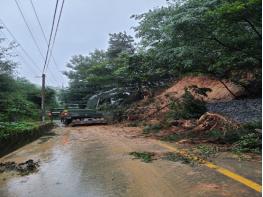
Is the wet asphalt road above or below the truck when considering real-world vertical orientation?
below

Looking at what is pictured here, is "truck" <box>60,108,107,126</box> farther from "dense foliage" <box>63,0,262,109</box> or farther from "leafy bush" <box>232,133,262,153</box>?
"leafy bush" <box>232,133,262,153</box>

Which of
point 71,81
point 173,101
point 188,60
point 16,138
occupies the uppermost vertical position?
point 71,81

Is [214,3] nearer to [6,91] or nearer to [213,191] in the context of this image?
[213,191]

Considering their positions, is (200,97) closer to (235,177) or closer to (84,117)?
(84,117)

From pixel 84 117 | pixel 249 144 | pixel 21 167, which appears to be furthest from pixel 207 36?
pixel 84 117

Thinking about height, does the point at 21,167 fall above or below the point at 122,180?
above

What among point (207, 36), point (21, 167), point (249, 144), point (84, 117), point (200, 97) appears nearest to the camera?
point (21, 167)

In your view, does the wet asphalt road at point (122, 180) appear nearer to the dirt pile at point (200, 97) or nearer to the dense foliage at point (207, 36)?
the dense foliage at point (207, 36)

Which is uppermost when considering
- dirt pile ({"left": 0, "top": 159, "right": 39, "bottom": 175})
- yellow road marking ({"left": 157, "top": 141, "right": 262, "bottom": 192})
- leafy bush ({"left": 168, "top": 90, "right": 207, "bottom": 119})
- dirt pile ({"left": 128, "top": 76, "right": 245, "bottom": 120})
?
dirt pile ({"left": 128, "top": 76, "right": 245, "bottom": 120})

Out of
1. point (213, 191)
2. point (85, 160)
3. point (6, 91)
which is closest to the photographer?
point (213, 191)

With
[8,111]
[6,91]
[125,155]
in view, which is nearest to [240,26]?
[125,155]

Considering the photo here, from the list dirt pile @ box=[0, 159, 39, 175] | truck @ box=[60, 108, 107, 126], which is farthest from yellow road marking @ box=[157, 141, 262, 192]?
truck @ box=[60, 108, 107, 126]

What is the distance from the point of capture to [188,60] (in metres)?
13.9

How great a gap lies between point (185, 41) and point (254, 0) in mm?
4650
